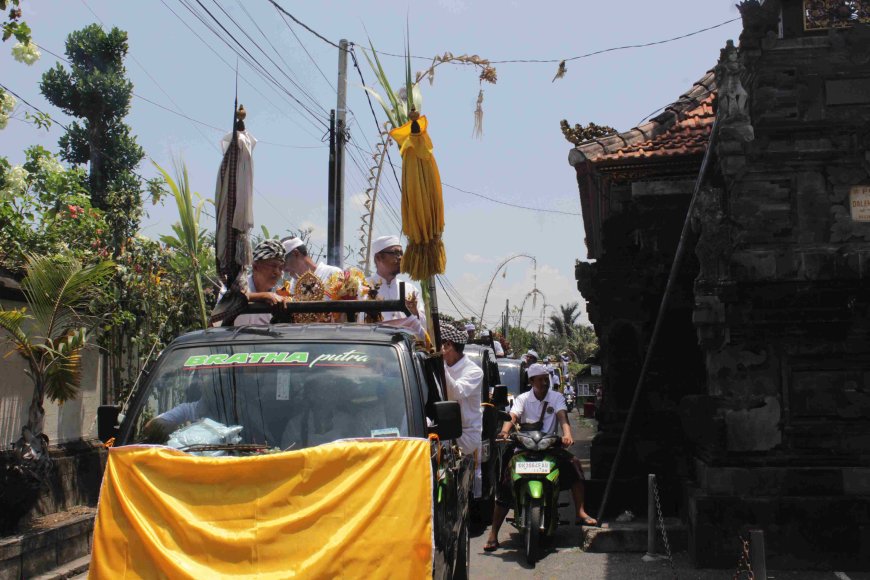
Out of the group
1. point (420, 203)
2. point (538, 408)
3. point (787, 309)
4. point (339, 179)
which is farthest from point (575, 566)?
point (339, 179)

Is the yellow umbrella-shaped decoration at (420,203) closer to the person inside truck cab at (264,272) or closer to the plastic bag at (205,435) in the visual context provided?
the person inside truck cab at (264,272)

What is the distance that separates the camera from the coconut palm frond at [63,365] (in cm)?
808

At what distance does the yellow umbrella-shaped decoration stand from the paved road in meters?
3.19

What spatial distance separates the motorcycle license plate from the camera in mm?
8914

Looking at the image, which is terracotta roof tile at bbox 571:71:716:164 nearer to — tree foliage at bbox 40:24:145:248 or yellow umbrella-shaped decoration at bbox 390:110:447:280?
yellow umbrella-shaped decoration at bbox 390:110:447:280

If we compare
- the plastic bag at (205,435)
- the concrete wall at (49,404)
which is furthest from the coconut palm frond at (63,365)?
A: the plastic bag at (205,435)

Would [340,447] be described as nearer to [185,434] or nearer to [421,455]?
[421,455]

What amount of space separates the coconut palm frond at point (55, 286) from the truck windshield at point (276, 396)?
12.4ft

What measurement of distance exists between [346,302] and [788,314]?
4.56m

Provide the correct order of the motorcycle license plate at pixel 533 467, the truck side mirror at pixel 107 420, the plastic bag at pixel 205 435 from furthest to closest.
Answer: the motorcycle license plate at pixel 533 467, the truck side mirror at pixel 107 420, the plastic bag at pixel 205 435

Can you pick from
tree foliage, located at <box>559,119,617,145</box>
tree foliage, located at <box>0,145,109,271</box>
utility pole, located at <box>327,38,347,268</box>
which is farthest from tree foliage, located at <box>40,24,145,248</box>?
tree foliage, located at <box>559,119,617,145</box>

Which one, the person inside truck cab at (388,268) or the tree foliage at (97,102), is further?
the tree foliage at (97,102)

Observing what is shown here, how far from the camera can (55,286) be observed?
8156 millimetres

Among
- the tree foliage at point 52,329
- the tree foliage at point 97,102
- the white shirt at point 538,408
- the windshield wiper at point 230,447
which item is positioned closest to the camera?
the windshield wiper at point 230,447
